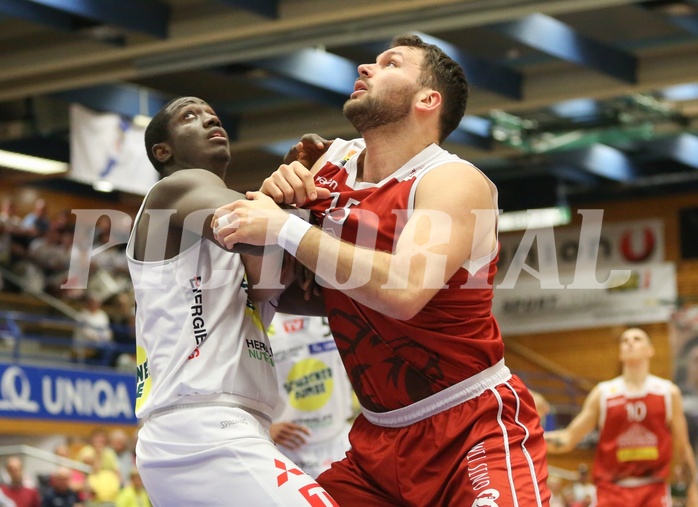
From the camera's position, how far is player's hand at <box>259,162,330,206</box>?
13.1 feet

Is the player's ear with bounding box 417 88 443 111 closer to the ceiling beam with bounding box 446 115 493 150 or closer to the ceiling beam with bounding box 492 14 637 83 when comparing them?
the ceiling beam with bounding box 492 14 637 83

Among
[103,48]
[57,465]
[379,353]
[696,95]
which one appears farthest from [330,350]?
[696,95]

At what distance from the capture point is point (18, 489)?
12086 millimetres

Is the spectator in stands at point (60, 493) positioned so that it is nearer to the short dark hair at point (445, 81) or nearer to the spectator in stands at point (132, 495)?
the spectator in stands at point (132, 495)

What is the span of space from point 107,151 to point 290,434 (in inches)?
389

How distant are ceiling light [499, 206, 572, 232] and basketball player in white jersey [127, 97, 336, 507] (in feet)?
59.2

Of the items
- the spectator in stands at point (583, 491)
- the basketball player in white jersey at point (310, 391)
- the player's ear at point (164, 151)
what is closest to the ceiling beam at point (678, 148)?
the spectator in stands at point (583, 491)

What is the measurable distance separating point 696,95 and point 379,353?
47.1ft

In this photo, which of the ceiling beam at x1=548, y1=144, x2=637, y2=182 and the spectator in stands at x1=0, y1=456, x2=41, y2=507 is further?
the ceiling beam at x1=548, y1=144, x2=637, y2=182

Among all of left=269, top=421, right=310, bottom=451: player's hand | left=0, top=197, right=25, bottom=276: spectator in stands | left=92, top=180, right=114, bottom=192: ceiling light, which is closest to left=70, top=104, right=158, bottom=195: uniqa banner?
left=92, top=180, right=114, bottom=192: ceiling light

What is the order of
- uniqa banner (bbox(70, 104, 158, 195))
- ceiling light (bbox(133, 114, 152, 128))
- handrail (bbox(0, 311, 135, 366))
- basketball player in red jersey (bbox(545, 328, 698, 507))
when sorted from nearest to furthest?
1. basketball player in red jersey (bbox(545, 328, 698, 507))
2. handrail (bbox(0, 311, 135, 366))
3. uniqa banner (bbox(70, 104, 158, 195))
4. ceiling light (bbox(133, 114, 152, 128))

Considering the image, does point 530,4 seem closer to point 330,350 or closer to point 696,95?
point 696,95

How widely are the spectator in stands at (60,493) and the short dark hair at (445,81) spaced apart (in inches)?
375

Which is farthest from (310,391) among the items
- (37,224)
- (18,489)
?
(37,224)
